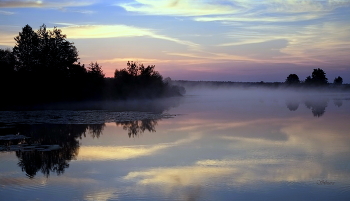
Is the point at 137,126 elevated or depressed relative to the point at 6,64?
depressed

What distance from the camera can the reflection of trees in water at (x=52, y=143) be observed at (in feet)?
35.4

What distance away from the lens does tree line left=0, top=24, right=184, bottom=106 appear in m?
42.1

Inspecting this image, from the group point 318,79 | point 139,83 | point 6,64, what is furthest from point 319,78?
point 6,64

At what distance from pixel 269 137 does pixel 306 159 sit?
4482mm

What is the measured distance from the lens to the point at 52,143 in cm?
1487

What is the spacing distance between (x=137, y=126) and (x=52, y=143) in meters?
6.31

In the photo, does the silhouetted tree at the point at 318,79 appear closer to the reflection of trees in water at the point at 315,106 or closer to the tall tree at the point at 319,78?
the tall tree at the point at 319,78

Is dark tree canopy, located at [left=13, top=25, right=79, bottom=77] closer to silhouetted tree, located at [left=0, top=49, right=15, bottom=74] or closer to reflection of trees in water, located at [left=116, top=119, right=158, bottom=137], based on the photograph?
silhouetted tree, located at [left=0, top=49, right=15, bottom=74]

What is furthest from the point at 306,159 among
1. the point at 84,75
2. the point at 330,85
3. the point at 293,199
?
the point at 330,85

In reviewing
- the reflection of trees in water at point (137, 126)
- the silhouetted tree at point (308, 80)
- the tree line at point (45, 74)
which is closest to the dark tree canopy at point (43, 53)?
the tree line at point (45, 74)

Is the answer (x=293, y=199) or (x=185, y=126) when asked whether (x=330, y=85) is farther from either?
(x=293, y=199)

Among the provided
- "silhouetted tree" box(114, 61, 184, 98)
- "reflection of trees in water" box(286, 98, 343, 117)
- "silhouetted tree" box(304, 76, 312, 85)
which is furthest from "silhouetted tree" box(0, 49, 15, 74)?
"silhouetted tree" box(304, 76, 312, 85)

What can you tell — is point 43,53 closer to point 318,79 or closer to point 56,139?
point 56,139

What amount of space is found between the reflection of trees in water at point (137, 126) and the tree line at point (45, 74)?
23566 millimetres
